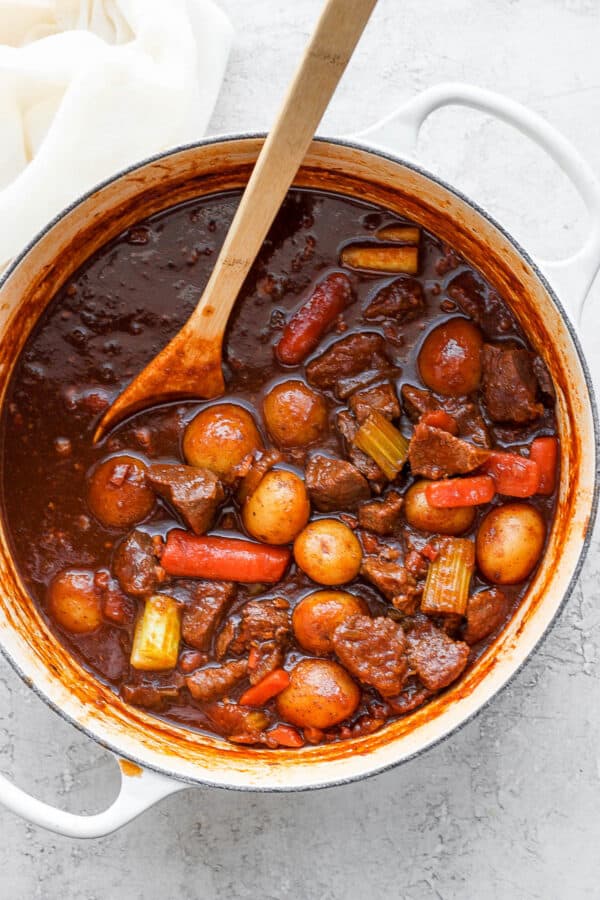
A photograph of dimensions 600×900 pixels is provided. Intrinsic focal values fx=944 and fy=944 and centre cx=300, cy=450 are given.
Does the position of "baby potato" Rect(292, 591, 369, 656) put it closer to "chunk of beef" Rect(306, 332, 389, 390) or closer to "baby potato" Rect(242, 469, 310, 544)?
"baby potato" Rect(242, 469, 310, 544)

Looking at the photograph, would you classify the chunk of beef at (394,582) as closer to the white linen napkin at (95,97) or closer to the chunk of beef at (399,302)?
the chunk of beef at (399,302)

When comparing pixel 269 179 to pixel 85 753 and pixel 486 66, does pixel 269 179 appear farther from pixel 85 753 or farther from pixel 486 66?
pixel 85 753

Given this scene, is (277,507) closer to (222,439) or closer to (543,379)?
(222,439)

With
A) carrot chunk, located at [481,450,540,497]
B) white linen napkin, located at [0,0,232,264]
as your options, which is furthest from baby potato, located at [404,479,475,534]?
white linen napkin, located at [0,0,232,264]

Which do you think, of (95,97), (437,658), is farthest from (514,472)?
(95,97)

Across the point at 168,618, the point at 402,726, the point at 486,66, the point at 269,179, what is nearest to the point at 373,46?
the point at 486,66
